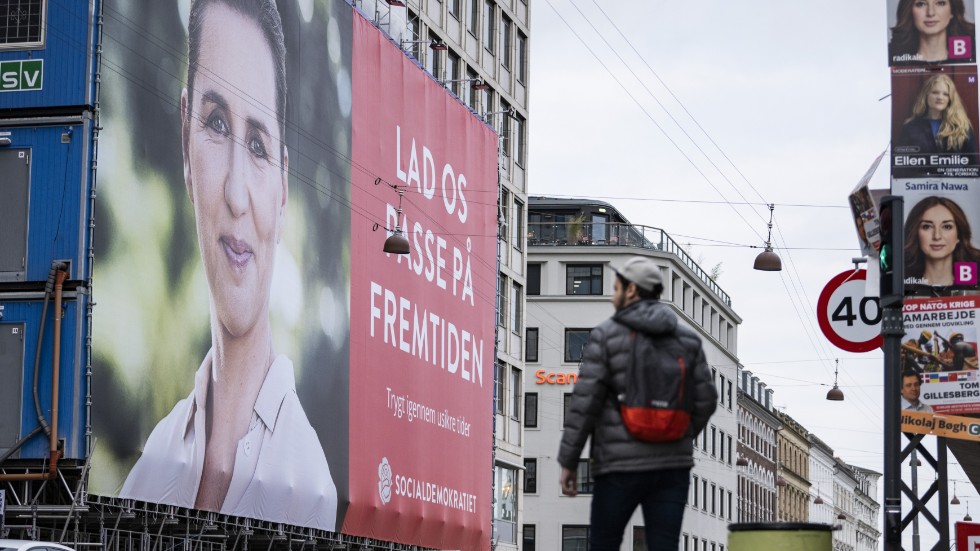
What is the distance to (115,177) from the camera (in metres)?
26.5

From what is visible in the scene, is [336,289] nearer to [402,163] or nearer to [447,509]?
[402,163]

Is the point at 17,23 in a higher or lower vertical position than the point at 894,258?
higher

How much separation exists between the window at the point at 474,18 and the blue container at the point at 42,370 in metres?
29.4

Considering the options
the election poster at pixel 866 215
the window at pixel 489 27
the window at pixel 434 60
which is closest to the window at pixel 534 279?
the window at pixel 489 27

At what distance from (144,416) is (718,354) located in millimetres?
75617

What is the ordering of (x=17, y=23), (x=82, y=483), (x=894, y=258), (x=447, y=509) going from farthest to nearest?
(x=447, y=509) → (x=17, y=23) → (x=82, y=483) → (x=894, y=258)

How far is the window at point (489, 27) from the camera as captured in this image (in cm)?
5553

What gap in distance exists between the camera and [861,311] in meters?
15.1

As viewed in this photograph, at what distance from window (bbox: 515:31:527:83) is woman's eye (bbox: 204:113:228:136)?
3087 centimetres

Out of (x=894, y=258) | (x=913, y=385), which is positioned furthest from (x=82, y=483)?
(x=894, y=258)

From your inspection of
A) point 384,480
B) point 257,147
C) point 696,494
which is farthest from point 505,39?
point 696,494

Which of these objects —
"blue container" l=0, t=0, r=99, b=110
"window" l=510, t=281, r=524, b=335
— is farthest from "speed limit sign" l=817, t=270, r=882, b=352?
"window" l=510, t=281, r=524, b=335

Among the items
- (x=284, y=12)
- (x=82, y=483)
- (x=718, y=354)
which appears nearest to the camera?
(x=82, y=483)

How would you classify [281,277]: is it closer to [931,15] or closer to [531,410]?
[931,15]
